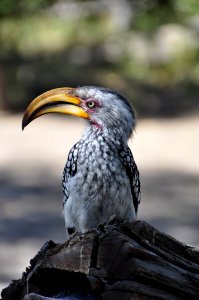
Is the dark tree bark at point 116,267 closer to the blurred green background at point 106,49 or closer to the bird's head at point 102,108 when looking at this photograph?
the bird's head at point 102,108

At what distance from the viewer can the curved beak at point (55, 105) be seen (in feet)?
14.2

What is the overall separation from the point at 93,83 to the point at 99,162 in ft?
32.1

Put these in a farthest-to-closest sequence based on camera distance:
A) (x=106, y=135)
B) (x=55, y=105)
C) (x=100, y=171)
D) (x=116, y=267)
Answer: (x=106, y=135)
(x=100, y=171)
(x=55, y=105)
(x=116, y=267)

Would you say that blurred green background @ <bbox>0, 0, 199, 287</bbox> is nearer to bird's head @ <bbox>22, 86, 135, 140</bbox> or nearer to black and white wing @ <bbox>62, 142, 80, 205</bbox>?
black and white wing @ <bbox>62, 142, 80, 205</bbox>

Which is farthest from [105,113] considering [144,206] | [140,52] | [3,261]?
[140,52]

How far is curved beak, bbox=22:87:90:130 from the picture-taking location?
4.32 meters

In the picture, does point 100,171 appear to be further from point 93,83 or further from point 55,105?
point 93,83

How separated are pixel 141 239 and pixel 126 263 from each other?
0.13 meters

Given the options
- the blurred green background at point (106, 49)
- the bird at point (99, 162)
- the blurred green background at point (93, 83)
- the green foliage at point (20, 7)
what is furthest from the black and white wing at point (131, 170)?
the green foliage at point (20, 7)

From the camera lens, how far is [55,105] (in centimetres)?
447

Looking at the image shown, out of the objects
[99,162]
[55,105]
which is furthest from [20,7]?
[55,105]

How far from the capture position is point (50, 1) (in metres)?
14.5

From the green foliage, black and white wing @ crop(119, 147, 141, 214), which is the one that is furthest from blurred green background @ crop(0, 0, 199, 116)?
black and white wing @ crop(119, 147, 141, 214)

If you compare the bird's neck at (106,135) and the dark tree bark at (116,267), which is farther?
the bird's neck at (106,135)
